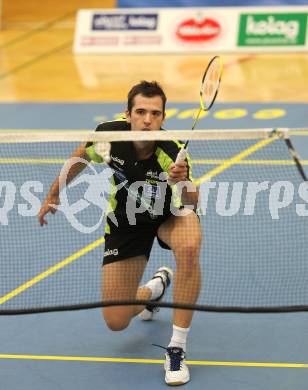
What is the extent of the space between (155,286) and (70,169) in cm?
108

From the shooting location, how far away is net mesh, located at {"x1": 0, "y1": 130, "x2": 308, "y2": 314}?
6348mm

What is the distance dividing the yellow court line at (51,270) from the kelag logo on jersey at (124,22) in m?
8.19

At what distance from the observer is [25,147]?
964cm

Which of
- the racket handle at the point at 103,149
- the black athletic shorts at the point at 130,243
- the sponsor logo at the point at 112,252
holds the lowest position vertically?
the sponsor logo at the point at 112,252

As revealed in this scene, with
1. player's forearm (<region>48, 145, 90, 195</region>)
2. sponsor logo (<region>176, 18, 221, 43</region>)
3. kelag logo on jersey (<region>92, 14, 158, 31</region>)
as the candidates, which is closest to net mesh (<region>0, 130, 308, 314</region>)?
player's forearm (<region>48, 145, 90, 195</region>)

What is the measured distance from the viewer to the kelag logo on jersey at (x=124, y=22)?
15195 millimetres

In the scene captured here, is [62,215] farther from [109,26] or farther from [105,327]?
[109,26]

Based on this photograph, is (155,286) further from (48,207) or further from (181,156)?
(181,156)

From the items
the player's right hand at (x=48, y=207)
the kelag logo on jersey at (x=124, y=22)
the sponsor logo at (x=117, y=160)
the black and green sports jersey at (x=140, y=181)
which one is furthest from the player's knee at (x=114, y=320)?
the kelag logo on jersey at (x=124, y=22)

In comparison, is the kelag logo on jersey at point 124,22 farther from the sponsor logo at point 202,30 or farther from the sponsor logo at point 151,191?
the sponsor logo at point 151,191

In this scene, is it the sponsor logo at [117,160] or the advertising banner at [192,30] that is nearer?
the sponsor logo at [117,160]

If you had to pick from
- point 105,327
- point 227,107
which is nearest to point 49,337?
point 105,327

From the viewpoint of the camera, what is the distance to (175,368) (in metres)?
5.48

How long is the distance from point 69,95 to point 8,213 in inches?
197
